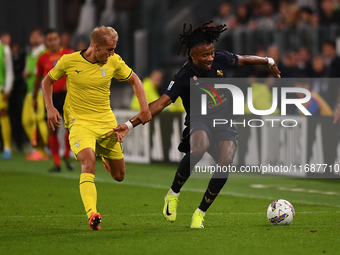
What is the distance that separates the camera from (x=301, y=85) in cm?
1330

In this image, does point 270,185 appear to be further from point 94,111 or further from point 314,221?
point 94,111

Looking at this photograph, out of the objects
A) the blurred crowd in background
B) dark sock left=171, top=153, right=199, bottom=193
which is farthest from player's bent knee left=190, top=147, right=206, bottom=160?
the blurred crowd in background

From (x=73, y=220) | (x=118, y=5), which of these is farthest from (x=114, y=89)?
(x=73, y=220)

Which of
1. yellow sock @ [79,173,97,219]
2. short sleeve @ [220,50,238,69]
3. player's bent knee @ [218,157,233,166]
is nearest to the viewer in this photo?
yellow sock @ [79,173,97,219]

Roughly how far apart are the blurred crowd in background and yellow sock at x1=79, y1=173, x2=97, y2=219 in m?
6.87

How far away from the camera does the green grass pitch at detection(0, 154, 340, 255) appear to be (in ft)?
19.3

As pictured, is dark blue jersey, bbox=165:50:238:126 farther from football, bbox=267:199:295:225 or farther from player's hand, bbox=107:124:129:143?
football, bbox=267:199:295:225

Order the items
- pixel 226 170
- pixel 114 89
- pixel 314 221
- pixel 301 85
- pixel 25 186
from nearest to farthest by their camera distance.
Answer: pixel 226 170
pixel 314 221
pixel 25 186
pixel 301 85
pixel 114 89

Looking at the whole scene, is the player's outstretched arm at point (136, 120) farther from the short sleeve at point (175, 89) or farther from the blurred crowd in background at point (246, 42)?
the blurred crowd in background at point (246, 42)

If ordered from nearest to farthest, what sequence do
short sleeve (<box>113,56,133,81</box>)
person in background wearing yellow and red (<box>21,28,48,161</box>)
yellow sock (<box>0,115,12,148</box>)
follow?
short sleeve (<box>113,56,133,81</box>) < person in background wearing yellow and red (<box>21,28,48,161</box>) < yellow sock (<box>0,115,12,148</box>)

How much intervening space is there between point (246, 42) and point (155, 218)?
8.97 meters

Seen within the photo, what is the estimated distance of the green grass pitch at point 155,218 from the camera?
5.89m

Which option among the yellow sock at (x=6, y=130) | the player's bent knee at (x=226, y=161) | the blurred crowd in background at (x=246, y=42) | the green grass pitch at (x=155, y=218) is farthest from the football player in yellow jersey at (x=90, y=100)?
the yellow sock at (x=6, y=130)

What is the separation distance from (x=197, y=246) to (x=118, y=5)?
1575 centimetres
